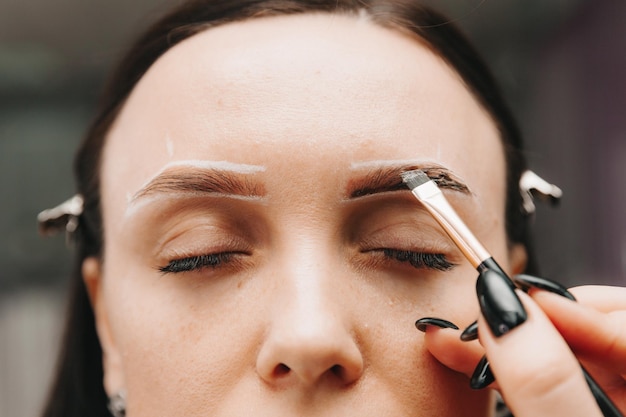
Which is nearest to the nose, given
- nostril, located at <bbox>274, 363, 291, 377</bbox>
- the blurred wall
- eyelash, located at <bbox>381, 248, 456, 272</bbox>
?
nostril, located at <bbox>274, 363, 291, 377</bbox>

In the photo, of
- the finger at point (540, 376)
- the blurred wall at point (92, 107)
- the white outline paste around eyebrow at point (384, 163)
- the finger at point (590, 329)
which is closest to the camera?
the finger at point (540, 376)

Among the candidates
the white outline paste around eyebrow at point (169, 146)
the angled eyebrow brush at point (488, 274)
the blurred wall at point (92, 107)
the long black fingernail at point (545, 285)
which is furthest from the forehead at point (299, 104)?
the blurred wall at point (92, 107)

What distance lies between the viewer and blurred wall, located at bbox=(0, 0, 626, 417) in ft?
5.05

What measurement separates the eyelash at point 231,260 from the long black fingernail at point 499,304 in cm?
21

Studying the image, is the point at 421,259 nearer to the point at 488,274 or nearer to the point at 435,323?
the point at 435,323

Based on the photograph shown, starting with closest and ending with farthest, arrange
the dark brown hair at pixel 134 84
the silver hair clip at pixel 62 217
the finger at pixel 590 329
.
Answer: the finger at pixel 590 329 → the dark brown hair at pixel 134 84 → the silver hair clip at pixel 62 217

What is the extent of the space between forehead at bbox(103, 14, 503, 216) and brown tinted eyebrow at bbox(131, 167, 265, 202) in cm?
2

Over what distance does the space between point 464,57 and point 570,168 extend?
3.05ft

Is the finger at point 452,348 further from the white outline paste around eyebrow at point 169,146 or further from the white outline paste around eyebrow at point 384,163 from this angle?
the white outline paste around eyebrow at point 169,146

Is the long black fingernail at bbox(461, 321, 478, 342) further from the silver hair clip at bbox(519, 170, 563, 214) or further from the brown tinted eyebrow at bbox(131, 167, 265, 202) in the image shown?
the silver hair clip at bbox(519, 170, 563, 214)

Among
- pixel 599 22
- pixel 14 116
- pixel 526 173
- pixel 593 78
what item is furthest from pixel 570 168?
pixel 14 116

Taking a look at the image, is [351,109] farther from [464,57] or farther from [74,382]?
[74,382]

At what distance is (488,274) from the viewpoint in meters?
0.48

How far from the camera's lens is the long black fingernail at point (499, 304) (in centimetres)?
46
